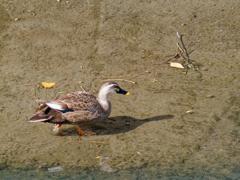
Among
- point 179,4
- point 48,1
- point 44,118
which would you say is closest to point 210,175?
point 44,118

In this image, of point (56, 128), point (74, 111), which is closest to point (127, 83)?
→ point (74, 111)

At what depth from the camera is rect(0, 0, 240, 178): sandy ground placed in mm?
4984

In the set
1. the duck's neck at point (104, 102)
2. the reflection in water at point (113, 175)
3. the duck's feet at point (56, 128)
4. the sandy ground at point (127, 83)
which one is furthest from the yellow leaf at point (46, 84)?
the reflection in water at point (113, 175)

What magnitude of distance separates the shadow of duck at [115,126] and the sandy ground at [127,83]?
2cm

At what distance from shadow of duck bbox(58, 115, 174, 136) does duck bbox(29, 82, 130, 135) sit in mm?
223

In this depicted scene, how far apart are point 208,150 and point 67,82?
3.71 metres

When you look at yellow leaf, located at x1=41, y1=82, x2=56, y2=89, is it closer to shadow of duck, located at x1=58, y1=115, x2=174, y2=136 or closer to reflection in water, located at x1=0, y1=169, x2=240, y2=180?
shadow of duck, located at x1=58, y1=115, x2=174, y2=136

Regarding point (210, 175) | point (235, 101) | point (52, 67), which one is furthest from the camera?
point (52, 67)

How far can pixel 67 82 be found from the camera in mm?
7102

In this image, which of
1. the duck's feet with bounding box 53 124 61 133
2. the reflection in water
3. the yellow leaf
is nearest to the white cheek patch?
the duck's feet with bounding box 53 124 61 133

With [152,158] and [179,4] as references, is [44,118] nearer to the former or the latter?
[152,158]

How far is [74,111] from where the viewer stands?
17.7 ft

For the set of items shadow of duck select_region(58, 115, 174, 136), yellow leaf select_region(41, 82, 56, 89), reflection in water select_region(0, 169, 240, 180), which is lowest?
shadow of duck select_region(58, 115, 174, 136)

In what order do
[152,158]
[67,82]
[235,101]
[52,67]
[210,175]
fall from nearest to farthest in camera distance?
[210,175]
[152,158]
[235,101]
[67,82]
[52,67]
